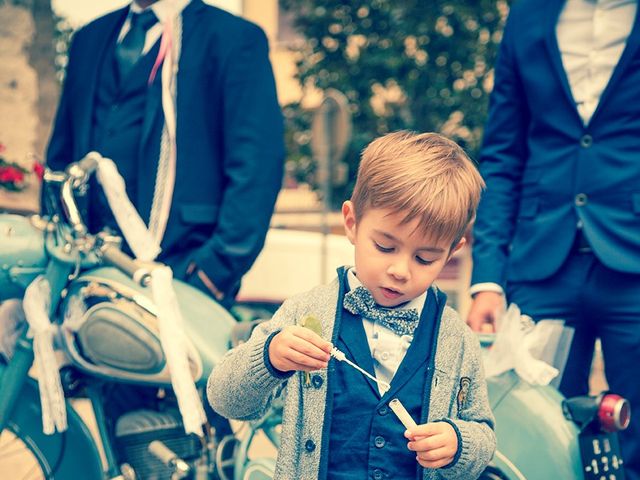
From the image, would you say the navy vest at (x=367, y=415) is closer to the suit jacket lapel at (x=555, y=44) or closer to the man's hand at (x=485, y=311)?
the man's hand at (x=485, y=311)

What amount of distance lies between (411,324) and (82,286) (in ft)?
3.04

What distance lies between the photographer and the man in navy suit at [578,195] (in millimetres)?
2266

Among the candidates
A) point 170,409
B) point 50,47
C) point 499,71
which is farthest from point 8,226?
point 50,47

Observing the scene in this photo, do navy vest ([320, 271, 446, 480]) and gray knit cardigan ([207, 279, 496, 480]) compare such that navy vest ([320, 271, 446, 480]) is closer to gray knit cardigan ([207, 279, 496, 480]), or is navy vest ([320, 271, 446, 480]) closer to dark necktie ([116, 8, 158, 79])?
gray knit cardigan ([207, 279, 496, 480])

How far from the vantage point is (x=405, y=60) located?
6.70 meters

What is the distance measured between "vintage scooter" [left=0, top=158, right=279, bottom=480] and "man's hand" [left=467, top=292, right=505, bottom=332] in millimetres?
601

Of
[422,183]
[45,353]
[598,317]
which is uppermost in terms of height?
[422,183]

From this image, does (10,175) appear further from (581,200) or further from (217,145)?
(581,200)

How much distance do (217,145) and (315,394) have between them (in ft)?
4.06

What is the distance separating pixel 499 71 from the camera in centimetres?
256

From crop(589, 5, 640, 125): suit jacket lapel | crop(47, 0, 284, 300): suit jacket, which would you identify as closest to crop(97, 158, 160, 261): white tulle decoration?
crop(47, 0, 284, 300): suit jacket

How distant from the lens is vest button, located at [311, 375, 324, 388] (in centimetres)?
167

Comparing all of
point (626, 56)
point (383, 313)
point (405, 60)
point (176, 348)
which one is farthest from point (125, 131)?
point (405, 60)

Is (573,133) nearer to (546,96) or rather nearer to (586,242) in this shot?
(546,96)
